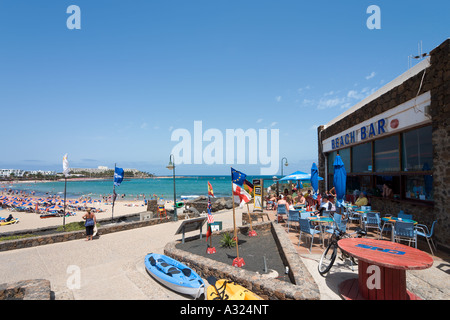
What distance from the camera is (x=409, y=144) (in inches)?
344

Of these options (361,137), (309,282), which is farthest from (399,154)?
(309,282)

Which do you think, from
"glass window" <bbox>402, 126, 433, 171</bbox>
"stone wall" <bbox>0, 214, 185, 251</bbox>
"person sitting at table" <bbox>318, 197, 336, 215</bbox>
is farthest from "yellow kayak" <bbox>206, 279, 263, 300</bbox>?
"stone wall" <bbox>0, 214, 185, 251</bbox>

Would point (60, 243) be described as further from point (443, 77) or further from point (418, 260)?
point (443, 77)

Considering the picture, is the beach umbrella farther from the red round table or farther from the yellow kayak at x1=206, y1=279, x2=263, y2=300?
the yellow kayak at x1=206, y1=279, x2=263, y2=300

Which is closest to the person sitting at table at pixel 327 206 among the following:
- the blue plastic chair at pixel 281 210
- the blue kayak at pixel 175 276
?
the blue plastic chair at pixel 281 210

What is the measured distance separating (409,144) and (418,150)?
0.61 metres

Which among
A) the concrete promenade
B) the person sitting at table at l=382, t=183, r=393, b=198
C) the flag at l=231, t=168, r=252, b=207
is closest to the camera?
the concrete promenade

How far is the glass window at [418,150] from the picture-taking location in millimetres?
7695

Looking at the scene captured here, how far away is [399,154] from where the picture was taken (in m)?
9.26

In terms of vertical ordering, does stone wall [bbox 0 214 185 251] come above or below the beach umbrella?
below

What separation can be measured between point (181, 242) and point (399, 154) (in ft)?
31.1

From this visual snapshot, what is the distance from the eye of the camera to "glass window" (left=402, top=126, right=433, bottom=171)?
25.2 ft

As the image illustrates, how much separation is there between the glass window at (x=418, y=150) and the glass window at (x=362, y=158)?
8.55 ft

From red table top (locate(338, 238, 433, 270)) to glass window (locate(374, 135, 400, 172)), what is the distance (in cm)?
670
